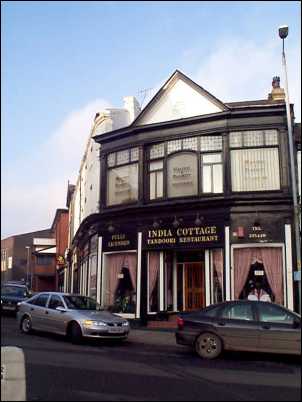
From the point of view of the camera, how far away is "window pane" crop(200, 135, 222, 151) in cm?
1961

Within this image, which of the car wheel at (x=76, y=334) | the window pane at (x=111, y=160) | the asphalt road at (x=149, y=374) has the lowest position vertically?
the asphalt road at (x=149, y=374)

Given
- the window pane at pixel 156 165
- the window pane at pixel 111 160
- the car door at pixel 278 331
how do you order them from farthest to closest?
the window pane at pixel 111 160 < the window pane at pixel 156 165 < the car door at pixel 278 331

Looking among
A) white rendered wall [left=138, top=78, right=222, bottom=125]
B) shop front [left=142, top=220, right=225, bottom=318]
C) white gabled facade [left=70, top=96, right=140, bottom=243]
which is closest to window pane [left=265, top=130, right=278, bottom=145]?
white rendered wall [left=138, top=78, right=222, bottom=125]

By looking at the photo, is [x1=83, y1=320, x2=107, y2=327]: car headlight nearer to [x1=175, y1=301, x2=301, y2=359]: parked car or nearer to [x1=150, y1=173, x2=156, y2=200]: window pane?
[x1=175, y1=301, x2=301, y2=359]: parked car

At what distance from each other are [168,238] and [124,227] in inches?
83.5

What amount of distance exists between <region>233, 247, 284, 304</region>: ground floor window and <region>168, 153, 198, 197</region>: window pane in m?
3.01

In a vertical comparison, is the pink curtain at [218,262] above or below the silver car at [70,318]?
above

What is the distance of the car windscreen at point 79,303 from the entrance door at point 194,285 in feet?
15.5

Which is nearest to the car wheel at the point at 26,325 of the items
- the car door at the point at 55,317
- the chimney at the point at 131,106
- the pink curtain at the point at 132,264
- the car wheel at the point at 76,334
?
the car door at the point at 55,317

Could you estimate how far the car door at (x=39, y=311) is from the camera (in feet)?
51.8

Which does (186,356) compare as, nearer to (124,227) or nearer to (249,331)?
(249,331)

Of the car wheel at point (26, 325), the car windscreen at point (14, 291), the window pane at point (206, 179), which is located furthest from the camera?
the car windscreen at point (14, 291)

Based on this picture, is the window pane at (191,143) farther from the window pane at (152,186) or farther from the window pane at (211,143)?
the window pane at (152,186)

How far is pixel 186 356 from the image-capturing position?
1259cm
